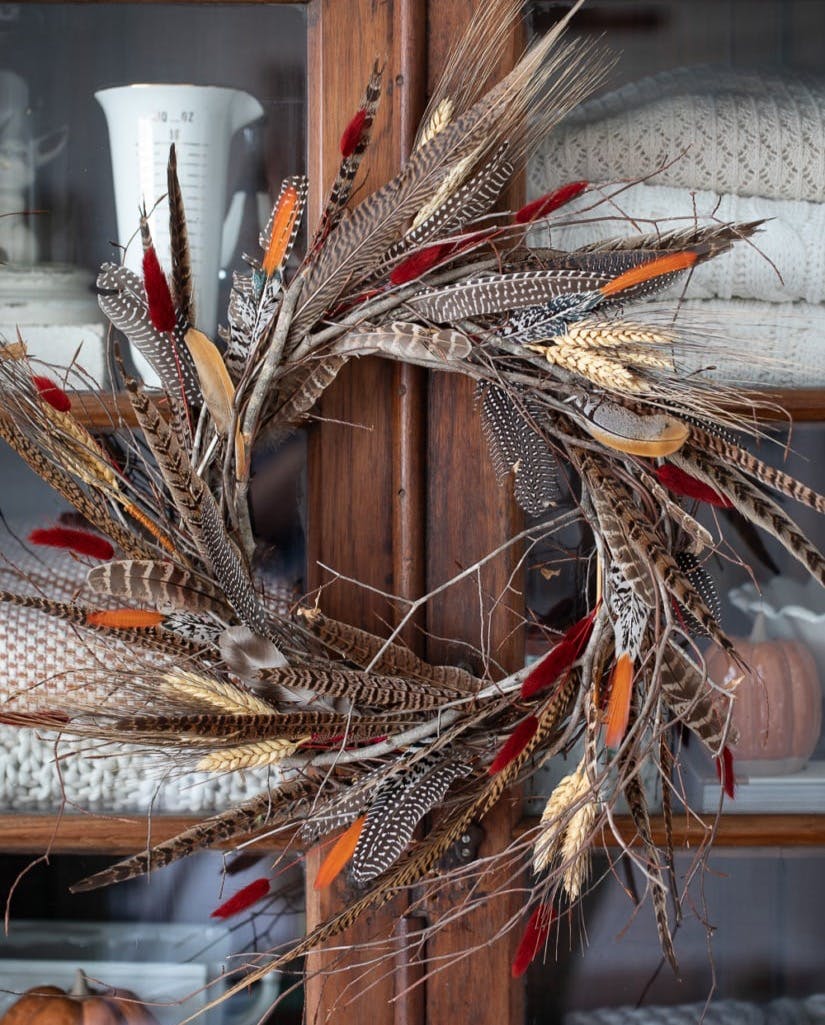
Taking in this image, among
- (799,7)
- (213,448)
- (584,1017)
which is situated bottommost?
(584,1017)

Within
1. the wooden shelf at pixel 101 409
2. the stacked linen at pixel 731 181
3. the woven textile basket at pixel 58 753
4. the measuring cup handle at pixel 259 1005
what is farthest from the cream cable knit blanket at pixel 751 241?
the measuring cup handle at pixel 259 1005

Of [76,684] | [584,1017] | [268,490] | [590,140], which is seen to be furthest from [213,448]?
[584,1017]

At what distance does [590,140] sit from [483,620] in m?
0.32

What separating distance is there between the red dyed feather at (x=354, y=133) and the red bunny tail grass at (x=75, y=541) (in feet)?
0.86

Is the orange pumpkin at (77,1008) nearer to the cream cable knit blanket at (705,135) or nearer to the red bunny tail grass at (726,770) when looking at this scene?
the red bunny tail grass at (726,770)

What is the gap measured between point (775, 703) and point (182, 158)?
0.52 metres

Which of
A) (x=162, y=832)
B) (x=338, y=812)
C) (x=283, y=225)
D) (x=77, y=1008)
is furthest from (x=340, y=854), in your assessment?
(x=283, y=225)

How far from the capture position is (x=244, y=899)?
0.65 m

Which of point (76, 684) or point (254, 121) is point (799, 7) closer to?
point (254, 121)

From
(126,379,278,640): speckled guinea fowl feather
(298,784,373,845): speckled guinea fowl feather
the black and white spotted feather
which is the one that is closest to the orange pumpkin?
(298,784,373,845): speckled guinea fowl feather

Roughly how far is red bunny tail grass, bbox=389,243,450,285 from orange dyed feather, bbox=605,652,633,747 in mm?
246

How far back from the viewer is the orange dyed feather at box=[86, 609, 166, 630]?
0.56m

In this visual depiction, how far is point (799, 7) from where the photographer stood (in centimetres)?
68

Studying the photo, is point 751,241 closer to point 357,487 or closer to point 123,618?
point 357,487
